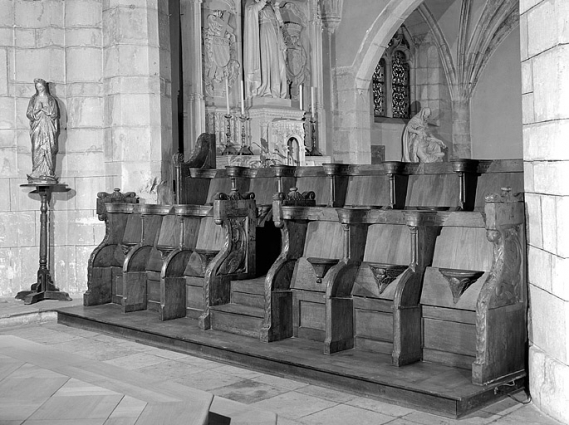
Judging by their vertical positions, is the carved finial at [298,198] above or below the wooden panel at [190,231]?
above

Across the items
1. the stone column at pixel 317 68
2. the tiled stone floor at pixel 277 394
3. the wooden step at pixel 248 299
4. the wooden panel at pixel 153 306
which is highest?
the stone column at pixel 317 68

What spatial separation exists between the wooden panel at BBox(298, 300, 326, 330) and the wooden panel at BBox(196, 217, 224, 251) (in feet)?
3.89

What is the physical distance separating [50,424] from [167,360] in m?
3.21

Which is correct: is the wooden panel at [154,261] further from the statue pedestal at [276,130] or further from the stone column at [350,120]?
the stone column at [350,120]

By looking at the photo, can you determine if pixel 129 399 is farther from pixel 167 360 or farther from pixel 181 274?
pixel 181 274

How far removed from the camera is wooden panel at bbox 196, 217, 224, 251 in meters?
5.98

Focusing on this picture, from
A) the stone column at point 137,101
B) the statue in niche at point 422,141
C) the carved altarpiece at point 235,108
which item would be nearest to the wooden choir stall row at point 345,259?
the stone column at point 137,101

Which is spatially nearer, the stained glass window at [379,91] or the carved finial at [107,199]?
the carved finial at [107,199]

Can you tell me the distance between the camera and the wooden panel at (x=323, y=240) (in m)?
5.06

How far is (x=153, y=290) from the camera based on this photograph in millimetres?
6336

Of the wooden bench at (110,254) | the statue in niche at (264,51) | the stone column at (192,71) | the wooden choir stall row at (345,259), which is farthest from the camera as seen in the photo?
the statue in niche at (264,51)

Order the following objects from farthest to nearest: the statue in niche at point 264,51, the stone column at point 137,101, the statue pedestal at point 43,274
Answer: the statue in niche at point 264,51
the stone column at point 137,101
the statue pedestal at point 43,274

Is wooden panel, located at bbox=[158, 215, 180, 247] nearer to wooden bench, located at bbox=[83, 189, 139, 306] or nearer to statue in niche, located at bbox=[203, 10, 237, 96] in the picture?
wooden bench, located at bbox=[83, 189, 139, 306]

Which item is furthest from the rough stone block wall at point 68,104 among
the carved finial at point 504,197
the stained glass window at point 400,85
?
the stained glass window at point 400,85
